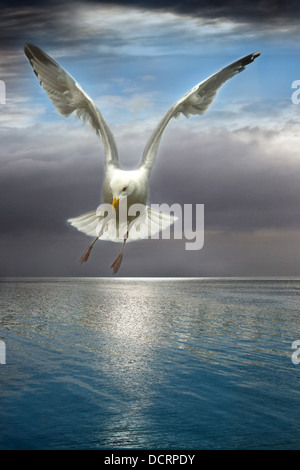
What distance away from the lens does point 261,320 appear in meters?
39.4

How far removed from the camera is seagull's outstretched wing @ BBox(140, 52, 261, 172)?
6398 mm

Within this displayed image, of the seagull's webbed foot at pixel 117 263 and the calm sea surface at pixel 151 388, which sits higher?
the calm sea surface at pixel 151 388

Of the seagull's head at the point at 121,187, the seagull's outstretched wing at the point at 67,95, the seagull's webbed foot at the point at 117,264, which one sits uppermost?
the seagull's outstretched wing at the point at 67,95

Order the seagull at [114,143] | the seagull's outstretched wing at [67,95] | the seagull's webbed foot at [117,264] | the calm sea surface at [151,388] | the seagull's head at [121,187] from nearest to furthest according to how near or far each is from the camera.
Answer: the seagull's webbed foot at [117,264]
the seagull's head at [121,187]
the seagull at [114,143]
the seagull's outstretched wing at [67,95]
the calm sea surface at [151,388]

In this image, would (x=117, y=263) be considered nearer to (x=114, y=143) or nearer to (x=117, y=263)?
(x=117, y=263)

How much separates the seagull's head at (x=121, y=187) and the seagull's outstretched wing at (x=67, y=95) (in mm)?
763

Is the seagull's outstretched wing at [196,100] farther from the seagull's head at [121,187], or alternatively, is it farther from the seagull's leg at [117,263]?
the seagull's leg at [117,263]

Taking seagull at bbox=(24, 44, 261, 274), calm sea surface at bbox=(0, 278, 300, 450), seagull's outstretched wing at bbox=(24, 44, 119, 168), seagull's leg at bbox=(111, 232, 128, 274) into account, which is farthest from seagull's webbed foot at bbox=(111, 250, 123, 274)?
calm sea surface at bbox=(0, 278, 300, 450)

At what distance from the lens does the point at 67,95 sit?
689 centimetres

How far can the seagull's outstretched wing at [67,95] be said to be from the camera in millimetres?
6344

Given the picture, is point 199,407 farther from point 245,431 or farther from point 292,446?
point 292,446

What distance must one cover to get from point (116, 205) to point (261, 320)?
36396 millimetres

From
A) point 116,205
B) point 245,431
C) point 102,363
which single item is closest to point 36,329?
point 102,363

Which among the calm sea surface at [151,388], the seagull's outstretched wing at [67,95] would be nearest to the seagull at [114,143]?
the seagull's outstretched wing at [67,95]
